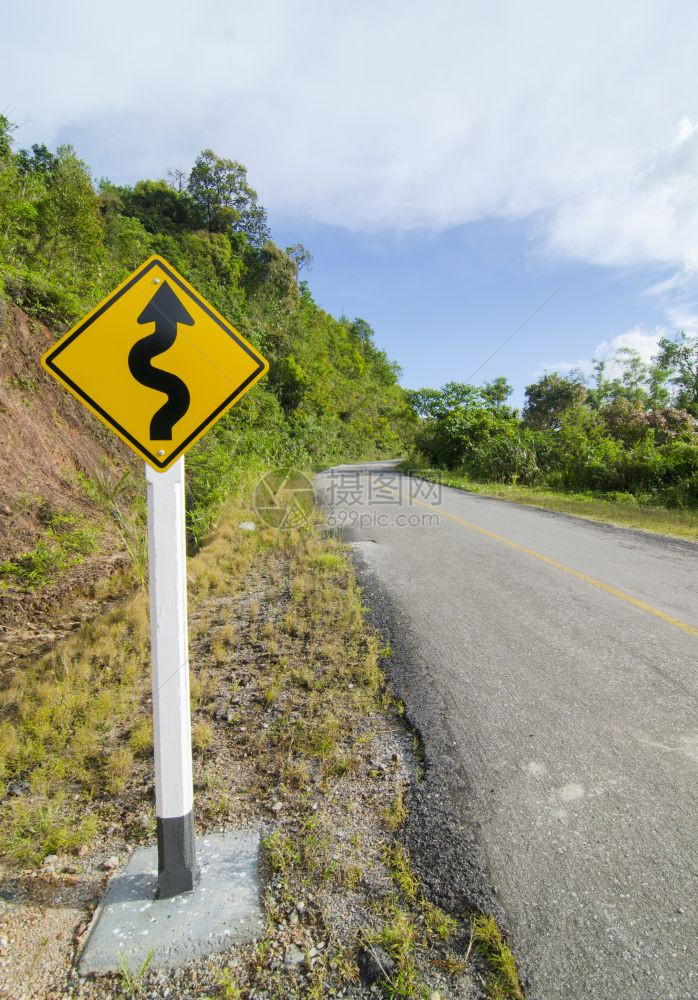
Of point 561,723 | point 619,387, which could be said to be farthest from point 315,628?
point 619,387

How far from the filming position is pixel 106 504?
30.1 ft

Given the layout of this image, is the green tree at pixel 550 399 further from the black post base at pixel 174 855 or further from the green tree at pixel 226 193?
the black post base at pixel 174 855

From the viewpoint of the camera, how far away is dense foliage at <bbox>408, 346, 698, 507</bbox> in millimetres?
15211

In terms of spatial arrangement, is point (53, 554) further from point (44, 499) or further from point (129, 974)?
point (129, 974)

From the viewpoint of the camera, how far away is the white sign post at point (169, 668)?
2.09 meters

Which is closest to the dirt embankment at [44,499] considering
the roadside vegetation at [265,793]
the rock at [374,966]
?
the roadside vegetation at [265,793]

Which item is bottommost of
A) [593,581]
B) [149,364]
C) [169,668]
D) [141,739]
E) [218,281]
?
[141,739]

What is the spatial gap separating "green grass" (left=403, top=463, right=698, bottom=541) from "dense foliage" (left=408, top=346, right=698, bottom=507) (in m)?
0.61

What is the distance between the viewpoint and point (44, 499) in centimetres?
802

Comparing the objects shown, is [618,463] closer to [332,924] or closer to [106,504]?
[106,504]

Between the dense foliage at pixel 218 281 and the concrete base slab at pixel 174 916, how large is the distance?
8264mm

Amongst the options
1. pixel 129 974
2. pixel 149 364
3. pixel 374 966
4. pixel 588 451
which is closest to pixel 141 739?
pixel 129 974

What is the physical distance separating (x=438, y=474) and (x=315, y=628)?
2031cm

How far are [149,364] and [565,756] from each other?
9.77 feet
